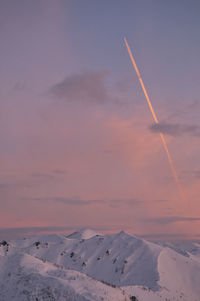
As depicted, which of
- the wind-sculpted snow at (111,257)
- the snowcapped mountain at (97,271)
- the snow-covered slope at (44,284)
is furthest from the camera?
the wind-sculpted snow at (111,257)

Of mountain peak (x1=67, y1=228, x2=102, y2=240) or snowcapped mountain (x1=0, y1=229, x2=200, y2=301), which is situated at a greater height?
mountain peak (x1=67, y1=228, x2=102, y2=240)

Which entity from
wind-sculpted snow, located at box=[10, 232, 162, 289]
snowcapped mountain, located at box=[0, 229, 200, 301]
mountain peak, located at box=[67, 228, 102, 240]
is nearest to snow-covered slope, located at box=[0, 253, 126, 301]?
snowcapped mountain, located at box=[0, 229, 200, 301]

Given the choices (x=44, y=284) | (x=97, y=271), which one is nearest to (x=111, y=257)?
(x=97, y=271)

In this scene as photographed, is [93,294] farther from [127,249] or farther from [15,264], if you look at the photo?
[127,249]

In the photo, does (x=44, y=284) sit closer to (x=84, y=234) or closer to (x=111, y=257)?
(x=111, y=257)

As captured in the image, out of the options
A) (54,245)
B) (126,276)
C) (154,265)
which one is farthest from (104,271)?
(54,245)

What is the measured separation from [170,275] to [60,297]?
55.1 meters

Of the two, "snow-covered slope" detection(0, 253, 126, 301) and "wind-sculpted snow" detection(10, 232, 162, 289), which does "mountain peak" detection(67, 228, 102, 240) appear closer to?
"wind-sculpted snow" detection(10, 232, 162, 289)

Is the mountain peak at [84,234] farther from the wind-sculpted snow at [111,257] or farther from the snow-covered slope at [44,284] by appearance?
the snow-covered slope at [44,284]

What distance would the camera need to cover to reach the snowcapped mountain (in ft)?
124

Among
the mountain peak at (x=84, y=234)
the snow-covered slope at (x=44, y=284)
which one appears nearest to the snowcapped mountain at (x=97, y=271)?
the snow-covered slope at (x=44, y=284)

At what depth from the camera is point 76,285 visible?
38.7 metres

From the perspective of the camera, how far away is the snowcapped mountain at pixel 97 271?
3778 centimetres

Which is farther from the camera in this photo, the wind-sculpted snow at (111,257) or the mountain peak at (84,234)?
the mountain peak at (84,234)
